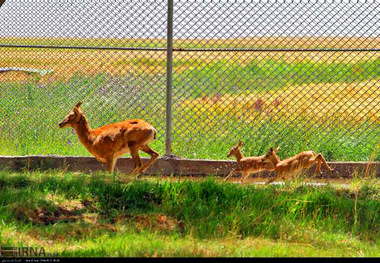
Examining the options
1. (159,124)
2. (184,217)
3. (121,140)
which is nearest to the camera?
(184,217)

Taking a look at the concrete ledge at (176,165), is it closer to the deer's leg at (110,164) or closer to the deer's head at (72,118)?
A: the deer's head at (72,118)

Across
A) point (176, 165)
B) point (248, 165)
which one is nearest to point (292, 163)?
point (248, 165)

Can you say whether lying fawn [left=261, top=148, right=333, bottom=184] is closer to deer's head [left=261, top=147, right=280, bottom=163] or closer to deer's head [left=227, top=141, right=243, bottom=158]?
deer's head [left=261, top=147, right=280, bottom=163]

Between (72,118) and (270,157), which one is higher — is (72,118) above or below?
above

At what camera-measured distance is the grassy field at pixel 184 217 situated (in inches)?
254

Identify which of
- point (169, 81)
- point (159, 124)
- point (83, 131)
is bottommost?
point (159, 124)

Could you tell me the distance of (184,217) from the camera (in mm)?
A: 7578

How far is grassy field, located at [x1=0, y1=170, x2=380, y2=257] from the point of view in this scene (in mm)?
6445

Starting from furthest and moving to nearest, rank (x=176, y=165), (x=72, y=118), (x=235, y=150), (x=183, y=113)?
(x=183, y=113) < (x=176, y=165) < (x=235, y=150) < (x=72, y=118)

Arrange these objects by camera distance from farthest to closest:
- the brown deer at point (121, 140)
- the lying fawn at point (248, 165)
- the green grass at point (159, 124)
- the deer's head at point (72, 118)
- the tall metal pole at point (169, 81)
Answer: the green grass at point (159, 124) → the tall metal pole at point (169, 81) → the deer's head at point (72, 118) → the lying fawn at point (248, 165) → the brown deer at point (121, 140)

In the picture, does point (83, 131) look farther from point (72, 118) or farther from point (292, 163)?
point (292, 163)

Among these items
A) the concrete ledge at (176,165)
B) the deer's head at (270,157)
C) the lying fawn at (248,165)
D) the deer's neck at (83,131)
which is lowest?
the concrete ledge at (176,165)

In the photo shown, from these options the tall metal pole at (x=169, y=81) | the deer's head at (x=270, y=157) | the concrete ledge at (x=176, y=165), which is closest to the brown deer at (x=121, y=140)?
the concrete ledge at (x=176, y=165)
